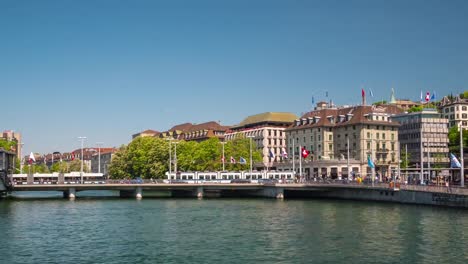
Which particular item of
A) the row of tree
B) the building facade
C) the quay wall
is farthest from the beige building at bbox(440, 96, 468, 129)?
the quay wall

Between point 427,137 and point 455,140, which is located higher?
point 427,137

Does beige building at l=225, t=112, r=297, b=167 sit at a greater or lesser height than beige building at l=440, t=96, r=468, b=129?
lesser

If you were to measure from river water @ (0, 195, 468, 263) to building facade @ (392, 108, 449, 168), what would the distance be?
3203 inches

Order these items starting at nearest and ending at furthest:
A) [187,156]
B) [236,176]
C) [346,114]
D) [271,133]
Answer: [236,176] < [346,114] < [187,156] < [271,133]

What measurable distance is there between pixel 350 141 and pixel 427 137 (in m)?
23.8

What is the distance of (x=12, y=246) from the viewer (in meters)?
52.2

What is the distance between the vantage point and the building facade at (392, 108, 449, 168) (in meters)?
162

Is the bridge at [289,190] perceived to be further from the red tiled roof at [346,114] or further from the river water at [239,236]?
the red tiled roof at [346,114]

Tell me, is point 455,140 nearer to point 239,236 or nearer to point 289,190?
point 289,190

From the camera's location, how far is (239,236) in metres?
57.3

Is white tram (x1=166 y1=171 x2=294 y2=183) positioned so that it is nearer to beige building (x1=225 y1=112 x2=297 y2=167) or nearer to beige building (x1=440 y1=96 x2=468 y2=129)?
beige building (x1=225 y1=112 x2=297 y2=167)

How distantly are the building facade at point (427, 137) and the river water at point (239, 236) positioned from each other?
81353mm

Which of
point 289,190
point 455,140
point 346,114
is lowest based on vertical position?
point 289,190

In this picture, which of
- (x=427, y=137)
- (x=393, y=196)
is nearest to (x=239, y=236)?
(x=393, y=196)
